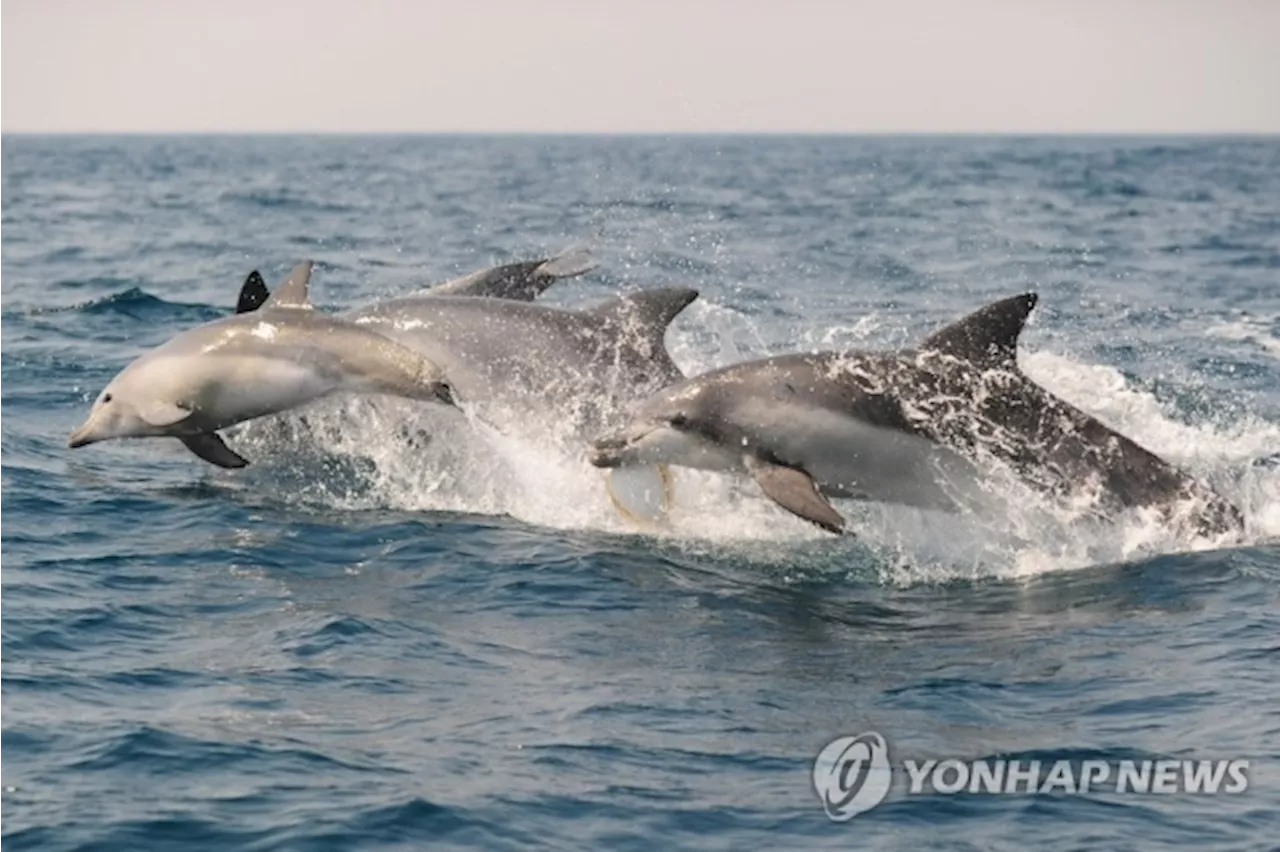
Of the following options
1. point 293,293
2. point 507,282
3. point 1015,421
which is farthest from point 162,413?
point 1015,421

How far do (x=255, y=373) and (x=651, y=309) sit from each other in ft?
9.07

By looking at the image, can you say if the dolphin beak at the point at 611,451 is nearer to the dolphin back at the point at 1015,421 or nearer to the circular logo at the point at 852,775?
the dolphin back at the point at 1015,421

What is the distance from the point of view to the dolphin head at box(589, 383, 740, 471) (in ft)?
38.9

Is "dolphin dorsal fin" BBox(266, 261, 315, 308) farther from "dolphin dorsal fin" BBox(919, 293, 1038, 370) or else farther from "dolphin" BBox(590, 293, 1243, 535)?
"dolphin dorsal fin" BBox(919, 293, 1038, 370)

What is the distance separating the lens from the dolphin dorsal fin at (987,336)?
1155cm

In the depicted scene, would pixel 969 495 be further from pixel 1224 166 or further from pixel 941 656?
pixel 1224 166

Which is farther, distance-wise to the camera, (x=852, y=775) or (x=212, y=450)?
(x=212, y=450)

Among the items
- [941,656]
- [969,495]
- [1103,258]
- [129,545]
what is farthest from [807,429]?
[1103,258]

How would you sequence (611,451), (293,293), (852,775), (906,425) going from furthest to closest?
1. (293,293)
2. (611,451)
3. (906,425)
4. (852,775)

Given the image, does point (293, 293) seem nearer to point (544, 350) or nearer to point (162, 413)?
point (162, 413)

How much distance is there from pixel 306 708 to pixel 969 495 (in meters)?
4.63

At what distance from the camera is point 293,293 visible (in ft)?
44.1

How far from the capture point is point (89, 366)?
20016 millimetres

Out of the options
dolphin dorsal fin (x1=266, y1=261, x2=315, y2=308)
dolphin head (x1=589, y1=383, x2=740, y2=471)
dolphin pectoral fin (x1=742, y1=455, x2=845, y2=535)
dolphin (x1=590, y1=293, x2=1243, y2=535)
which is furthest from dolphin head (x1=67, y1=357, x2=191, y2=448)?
dolphin pectoral fin (x1=742, y1=455, x2=845, y2=535)
